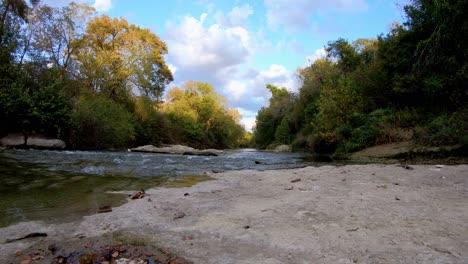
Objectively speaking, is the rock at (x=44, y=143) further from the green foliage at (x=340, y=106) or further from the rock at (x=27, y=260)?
the rock at (x=27, y=260)

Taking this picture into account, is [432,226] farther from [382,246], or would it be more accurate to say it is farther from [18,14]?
[18,14]

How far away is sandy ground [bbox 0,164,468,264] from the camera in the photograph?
2096 millimetres

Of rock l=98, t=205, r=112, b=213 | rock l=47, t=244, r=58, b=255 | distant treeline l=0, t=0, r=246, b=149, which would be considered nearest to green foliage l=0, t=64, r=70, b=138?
distant treeline l=0, t=0, r=246, b=149

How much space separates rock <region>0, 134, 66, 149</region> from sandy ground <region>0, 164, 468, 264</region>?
15282 millimetres

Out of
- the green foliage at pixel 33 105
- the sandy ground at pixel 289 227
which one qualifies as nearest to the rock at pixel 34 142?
the green foliage at pixel 33 105

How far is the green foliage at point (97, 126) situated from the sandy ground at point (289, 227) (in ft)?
55.7

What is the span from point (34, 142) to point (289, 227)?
17.9 meters

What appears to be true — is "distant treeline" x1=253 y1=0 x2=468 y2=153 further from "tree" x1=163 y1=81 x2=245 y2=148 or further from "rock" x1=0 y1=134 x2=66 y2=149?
"tree" x1=163 y1=81 x2=245 y2=148

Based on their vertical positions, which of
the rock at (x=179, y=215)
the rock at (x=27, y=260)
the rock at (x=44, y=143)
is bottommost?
the rock at (x=27, y=260)

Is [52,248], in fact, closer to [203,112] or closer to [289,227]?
[289,227]

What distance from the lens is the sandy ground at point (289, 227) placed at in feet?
6.88

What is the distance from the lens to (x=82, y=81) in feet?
82.4

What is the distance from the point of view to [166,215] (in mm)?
3193

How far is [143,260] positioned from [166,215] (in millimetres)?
1099
